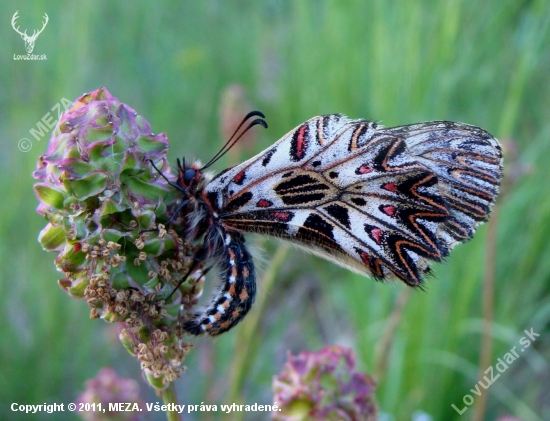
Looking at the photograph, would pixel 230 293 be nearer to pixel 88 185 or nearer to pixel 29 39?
pixel 88 185

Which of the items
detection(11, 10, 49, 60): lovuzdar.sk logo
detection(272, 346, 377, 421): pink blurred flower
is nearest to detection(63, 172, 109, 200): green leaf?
detection(272, 346, 377, 421): pink blurred flower

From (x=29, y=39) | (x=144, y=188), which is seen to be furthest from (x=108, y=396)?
(x=29, y=39)

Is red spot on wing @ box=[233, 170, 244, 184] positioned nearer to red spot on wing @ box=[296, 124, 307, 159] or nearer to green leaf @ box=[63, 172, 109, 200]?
red spot on wing @ box=[296, 124, 307, 159]

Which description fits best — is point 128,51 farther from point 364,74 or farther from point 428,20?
point 428,20

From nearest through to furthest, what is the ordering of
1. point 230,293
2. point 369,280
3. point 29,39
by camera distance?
point 230,293 → point 369,280 → point 29,39

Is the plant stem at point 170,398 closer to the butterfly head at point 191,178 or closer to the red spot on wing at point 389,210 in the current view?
the butterfly head at point 191,178

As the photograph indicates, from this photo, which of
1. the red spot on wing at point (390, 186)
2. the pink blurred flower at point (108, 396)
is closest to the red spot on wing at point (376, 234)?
the red spot on wing at point (390, 186)

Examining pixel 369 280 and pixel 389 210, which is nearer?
pixel 389 210
